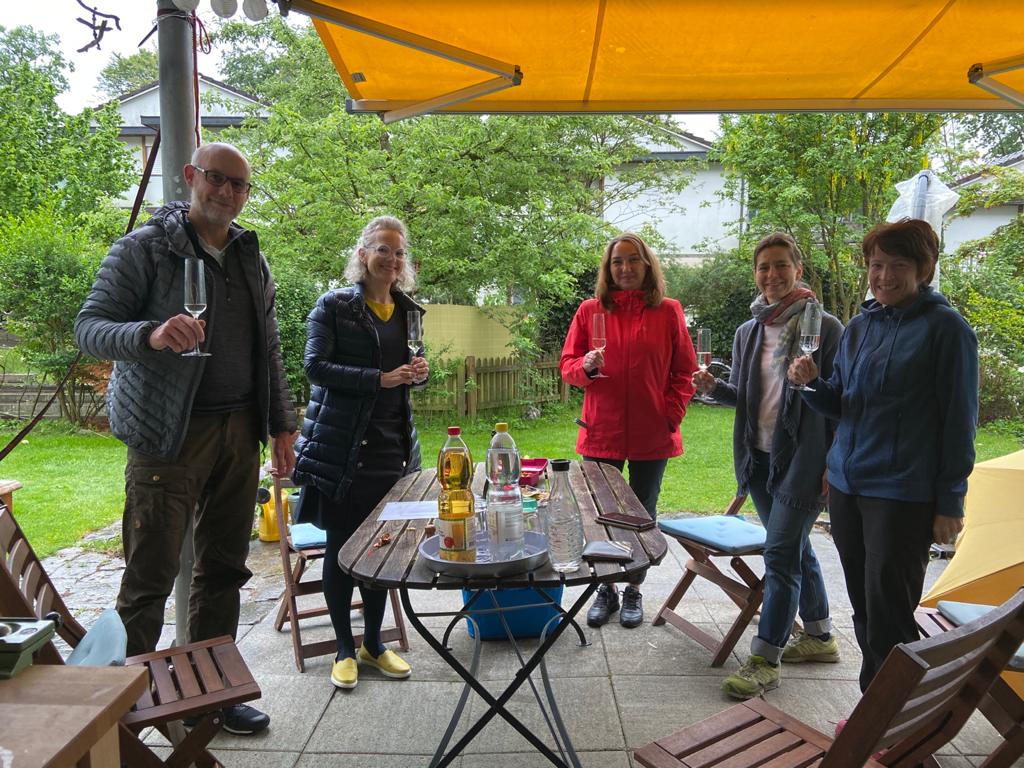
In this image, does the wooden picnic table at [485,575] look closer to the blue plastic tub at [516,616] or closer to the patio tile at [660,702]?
the patio tile at [660,702]

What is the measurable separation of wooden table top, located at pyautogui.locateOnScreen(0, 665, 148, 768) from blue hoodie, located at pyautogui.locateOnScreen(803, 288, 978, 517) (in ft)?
6.78

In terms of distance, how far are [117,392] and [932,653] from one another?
2.43 metres

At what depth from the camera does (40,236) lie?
8492 mm

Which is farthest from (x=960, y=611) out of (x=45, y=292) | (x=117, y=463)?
(x=45, y=292)

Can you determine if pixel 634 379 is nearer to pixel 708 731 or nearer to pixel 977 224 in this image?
pixel 708 731

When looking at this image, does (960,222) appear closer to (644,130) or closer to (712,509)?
(644,130)

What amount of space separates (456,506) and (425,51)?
1.61 m

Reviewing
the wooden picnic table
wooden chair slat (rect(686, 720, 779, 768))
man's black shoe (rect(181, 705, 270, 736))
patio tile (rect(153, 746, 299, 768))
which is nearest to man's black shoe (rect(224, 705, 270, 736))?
man's black shoe (rect(181, 705, 270, 736))

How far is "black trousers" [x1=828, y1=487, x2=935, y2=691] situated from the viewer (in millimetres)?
2156

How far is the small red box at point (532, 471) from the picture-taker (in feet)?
8.79

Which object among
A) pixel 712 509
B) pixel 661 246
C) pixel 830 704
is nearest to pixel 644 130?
pixel 661 246

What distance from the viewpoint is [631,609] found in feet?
11.3

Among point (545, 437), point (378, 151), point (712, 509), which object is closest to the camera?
point (712, 509)

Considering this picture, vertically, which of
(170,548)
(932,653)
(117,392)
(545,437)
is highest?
(117,392)
